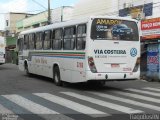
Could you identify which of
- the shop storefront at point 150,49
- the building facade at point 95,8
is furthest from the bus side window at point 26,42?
the building facade at point 95,8

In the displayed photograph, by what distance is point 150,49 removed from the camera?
2275 centimetres

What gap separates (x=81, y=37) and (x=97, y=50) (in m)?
0.90

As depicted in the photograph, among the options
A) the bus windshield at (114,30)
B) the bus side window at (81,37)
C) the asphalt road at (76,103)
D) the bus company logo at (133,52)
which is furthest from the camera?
the bus company logo at (133,52)

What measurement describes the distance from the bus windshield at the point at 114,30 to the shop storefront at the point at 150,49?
6.07 metres

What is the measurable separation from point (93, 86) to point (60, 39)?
102 inches

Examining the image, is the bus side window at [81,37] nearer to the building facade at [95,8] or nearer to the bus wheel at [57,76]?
the bus wheel at [57,76]

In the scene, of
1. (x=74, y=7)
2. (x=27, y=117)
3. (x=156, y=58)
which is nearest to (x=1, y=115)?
(x=27, y=117)

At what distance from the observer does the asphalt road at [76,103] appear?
10383 millimetres

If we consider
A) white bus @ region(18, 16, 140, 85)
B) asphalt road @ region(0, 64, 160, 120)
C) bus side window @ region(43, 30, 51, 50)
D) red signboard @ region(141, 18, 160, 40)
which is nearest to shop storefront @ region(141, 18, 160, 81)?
red signboard @ region(141, 18, 160, 40)

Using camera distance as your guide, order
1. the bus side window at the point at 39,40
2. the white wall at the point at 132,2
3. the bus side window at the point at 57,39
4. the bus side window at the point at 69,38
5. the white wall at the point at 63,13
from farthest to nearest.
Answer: the white wall at the point at 63,13, the white wall at the point at 132,2, the bus side window at the point at 39,40, the bus side window at the point at 57,39, the bus side window at the point at 69,38

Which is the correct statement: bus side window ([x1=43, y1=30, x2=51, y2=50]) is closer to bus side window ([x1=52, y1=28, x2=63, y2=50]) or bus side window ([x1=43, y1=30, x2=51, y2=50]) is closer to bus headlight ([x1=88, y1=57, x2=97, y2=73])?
bus side window ([x1=52, y1=28, x2=63, y2=50])

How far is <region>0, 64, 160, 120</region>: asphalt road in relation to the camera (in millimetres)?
10383

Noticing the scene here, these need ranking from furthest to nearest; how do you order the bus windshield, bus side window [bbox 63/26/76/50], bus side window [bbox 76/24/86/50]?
bus side window [bbox 63/26/76/50] → bus side window [bbox 76/24/86/50] → the bus windshield

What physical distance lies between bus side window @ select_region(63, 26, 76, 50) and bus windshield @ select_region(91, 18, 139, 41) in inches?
54.7
